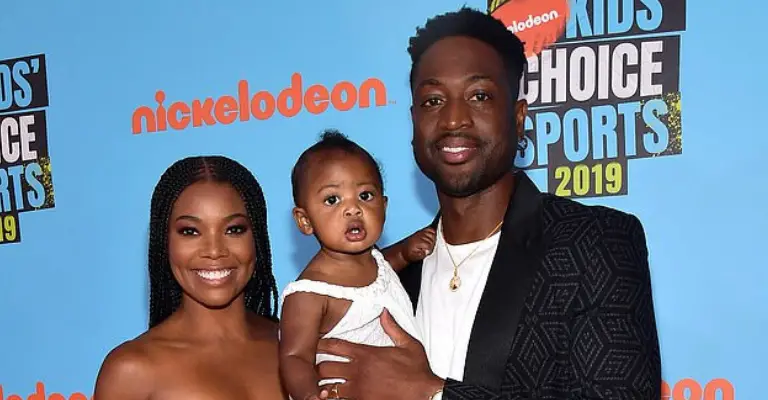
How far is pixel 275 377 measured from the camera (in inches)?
87.3

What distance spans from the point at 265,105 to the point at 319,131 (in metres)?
0.24

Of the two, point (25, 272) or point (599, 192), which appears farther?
point (25, 272)

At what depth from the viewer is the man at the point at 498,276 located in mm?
1840

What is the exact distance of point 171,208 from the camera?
2.20 m

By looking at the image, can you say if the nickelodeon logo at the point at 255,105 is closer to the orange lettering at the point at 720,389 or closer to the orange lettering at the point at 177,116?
the orange lettering at the point at 177,116

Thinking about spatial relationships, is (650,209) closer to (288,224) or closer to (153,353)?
(288,224)

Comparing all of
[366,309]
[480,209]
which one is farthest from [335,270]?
[480,209]

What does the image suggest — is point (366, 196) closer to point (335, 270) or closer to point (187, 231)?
point (335, 270)

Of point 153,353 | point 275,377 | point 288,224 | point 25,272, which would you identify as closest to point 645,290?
point 275,377

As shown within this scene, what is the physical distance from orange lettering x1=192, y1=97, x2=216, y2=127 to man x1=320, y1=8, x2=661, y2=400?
1516mm

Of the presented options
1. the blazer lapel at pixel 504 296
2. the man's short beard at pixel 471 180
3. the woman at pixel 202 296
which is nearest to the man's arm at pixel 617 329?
the blazer lapel at pixel 504 296

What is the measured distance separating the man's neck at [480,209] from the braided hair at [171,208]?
449 millimetres

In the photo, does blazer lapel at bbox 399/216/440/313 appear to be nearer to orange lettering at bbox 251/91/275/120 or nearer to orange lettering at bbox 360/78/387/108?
orange lettering at bbox 360/78/387/108

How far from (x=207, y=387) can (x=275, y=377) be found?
6.9 inches
